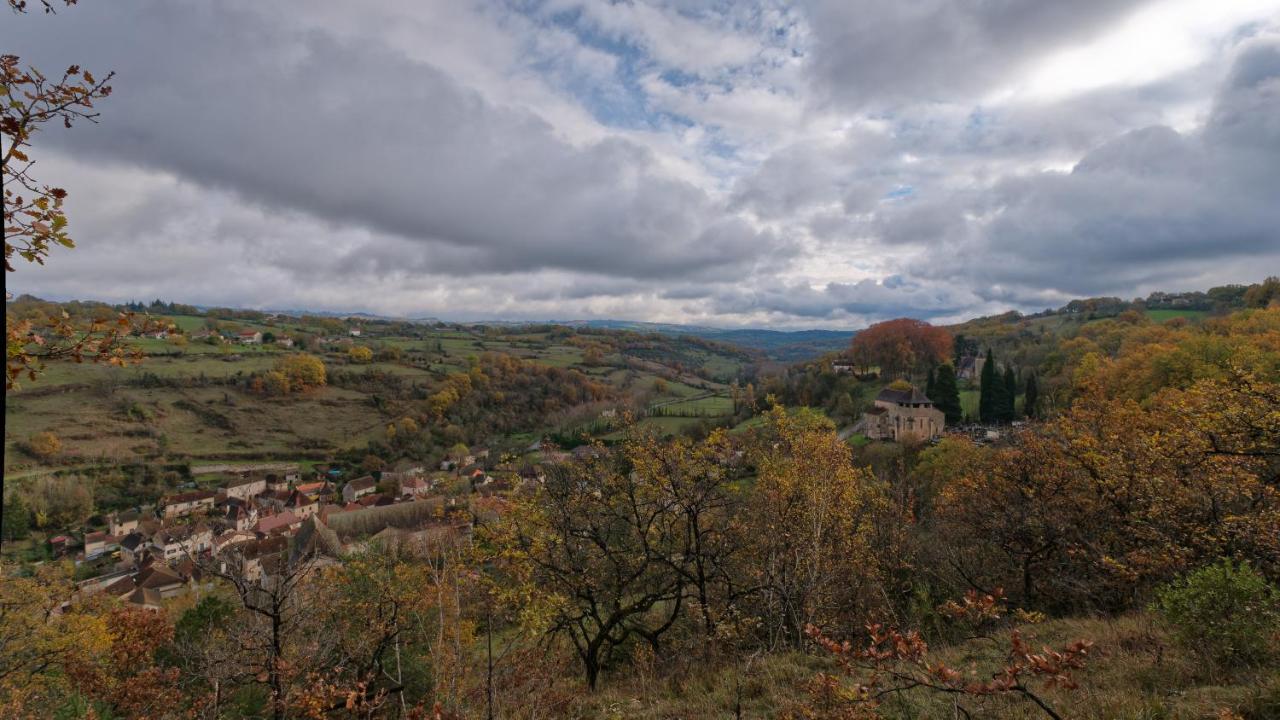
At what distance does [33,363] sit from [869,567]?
17.0 meters

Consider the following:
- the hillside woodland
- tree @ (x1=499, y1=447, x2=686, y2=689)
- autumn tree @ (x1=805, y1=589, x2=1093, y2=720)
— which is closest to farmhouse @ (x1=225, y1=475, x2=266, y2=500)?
the hillside woodland

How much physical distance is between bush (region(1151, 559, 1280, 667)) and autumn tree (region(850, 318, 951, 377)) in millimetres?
76609

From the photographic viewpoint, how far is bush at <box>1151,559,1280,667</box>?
6.69 m

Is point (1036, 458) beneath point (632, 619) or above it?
above

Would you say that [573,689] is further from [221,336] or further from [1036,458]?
[221,336]

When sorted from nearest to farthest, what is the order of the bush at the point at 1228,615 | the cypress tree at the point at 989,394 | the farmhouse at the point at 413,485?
the bush at the point at 1228,615 → the cypress tree at the point at 989,394 → the farmhouse at the point at 413,485

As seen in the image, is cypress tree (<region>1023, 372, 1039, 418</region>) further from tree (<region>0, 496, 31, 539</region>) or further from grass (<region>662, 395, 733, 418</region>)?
tree (<region>0, 496, 31, 539</region>)

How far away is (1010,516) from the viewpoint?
48.3 feet

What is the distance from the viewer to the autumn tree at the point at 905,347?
77.9 metres

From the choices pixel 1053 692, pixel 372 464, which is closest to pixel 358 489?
pixel 372 464

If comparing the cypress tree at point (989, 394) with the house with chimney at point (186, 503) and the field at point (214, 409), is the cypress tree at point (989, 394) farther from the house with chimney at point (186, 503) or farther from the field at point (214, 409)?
the house with chimney at point (186, 503)

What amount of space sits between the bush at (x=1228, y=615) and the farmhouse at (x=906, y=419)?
46.9 m

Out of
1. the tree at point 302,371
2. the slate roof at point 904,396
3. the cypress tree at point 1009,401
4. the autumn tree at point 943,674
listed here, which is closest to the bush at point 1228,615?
the autumn tree at point 943,674

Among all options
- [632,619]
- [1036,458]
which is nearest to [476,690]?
[632,619]
